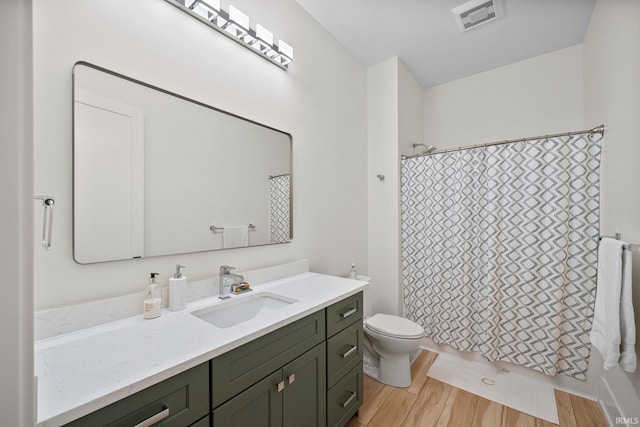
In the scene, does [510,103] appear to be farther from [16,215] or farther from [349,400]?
[16,215]

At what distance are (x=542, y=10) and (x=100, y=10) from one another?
8.85ft

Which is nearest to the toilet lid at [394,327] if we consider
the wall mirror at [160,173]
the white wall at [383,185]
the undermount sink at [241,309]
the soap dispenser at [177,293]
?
the white wall at [383,185]

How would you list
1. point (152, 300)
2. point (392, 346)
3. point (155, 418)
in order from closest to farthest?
point (155, 418), point (152, 300), point (392, 346)

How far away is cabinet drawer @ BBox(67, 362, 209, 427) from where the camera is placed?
67 centimetres

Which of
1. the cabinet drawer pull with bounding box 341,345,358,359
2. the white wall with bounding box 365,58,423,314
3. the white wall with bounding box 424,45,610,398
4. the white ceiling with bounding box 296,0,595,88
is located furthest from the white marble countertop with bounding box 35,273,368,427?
the white wall with bounding box 424,45,610,398

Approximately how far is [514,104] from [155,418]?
3.42 metres

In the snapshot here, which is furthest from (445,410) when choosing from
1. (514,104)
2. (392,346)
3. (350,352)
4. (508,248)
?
(514,104)

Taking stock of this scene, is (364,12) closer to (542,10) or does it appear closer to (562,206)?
(542,10)

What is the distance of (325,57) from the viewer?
2.21 meters

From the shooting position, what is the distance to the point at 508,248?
216 cm

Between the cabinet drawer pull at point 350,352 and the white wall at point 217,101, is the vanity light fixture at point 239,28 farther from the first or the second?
the cabinet drawer pull at point 350,352

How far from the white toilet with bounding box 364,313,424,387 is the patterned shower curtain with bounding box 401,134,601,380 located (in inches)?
22.8

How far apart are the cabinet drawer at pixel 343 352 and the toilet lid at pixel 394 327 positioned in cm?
41

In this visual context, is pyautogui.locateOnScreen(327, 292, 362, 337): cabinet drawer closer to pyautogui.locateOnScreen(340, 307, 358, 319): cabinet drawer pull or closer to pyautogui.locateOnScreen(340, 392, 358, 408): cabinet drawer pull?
pyautogui.locateOnScreen(340, 307, 358, 319): cabinet drawer pull
